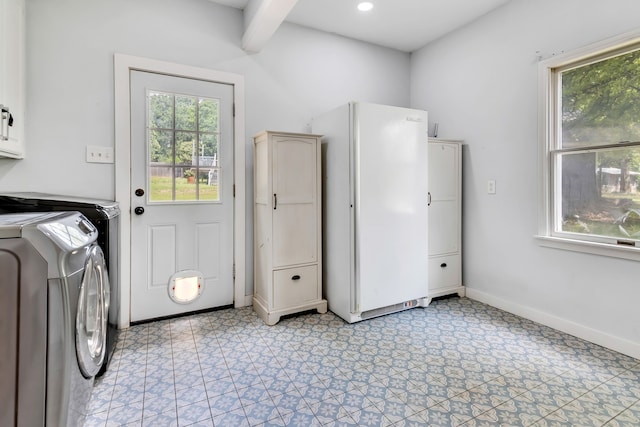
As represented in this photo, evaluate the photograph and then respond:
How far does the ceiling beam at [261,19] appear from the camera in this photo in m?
2.25

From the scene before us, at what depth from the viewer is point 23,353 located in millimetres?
900

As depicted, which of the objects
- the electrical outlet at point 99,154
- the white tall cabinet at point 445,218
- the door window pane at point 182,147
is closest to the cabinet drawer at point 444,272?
the white tall cabinet at point 445,218

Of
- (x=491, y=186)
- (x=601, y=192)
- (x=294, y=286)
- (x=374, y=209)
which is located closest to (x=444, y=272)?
(x=491, y=186)

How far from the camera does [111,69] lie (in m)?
2.39

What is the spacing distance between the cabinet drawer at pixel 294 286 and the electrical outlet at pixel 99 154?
4.88ft

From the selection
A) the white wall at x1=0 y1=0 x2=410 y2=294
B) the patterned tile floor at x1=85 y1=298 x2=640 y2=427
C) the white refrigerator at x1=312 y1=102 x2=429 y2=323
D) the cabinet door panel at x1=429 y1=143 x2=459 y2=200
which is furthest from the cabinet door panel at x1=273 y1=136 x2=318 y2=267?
the cabinet door panel at x1=429 y1=143 x2=459 y2=200

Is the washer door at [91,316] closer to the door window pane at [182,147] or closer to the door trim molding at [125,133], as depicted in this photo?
the door trim molding at [125,133]

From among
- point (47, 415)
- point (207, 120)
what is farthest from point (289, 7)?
point (47, 415)

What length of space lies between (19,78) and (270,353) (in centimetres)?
233

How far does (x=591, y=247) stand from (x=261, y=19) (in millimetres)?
2814

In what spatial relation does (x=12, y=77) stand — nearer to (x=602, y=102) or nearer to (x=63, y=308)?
(x=63, y=308)

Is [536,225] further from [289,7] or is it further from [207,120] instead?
[207,120]

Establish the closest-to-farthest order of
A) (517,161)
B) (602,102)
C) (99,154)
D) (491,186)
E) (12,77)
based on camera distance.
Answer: (12,77) → (602,102) → (99,154) → (517,161) → (491,186)

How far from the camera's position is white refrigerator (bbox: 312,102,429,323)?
253cm
